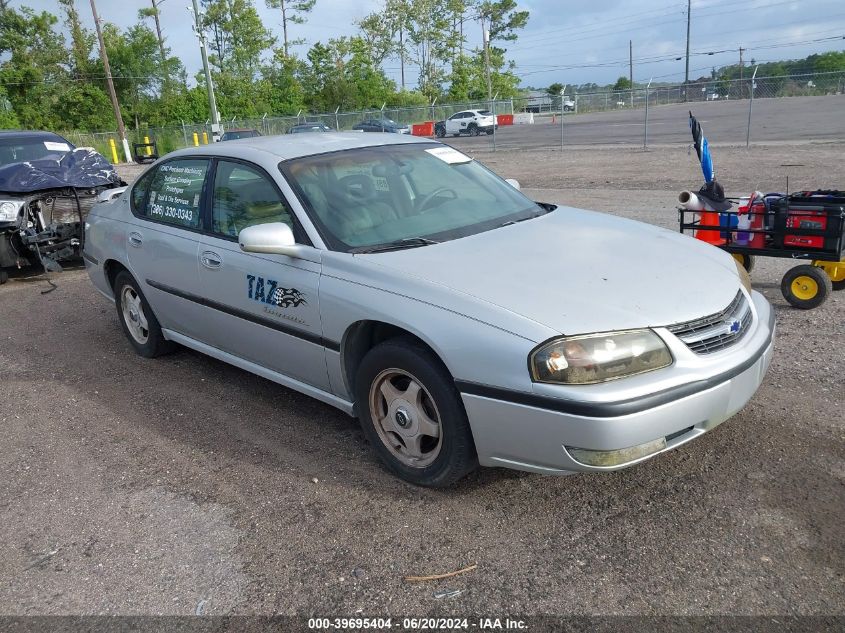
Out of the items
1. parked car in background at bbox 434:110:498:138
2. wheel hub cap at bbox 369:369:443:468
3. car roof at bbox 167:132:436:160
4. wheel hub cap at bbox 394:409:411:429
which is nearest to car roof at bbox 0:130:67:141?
car roof at bbox 167:132:436:160

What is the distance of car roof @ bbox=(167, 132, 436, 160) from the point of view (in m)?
4.26

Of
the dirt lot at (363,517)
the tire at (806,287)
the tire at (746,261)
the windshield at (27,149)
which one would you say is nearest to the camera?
the dirt lot at (363,517)

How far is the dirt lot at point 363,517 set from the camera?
2688mm

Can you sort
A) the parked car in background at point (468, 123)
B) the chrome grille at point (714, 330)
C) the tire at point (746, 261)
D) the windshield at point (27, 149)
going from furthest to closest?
the parked car in background at point (468, 123)
the windshield at point (27, 149)
the tire at point (746, 261)
the chrome grille at point (714, 330)

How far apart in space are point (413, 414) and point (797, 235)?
403 cm

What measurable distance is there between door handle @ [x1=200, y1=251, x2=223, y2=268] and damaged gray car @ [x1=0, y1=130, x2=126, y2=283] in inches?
175

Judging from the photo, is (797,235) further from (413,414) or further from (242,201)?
(242,201)

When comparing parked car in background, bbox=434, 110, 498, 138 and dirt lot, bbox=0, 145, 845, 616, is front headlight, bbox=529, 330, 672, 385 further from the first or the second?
parked car in background, bbox=434, 110, 498, 138

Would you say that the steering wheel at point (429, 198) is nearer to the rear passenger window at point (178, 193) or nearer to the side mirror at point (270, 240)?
the side mirror at point (270, 240)

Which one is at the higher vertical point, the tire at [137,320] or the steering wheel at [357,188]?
the steering wheel at [357,188]

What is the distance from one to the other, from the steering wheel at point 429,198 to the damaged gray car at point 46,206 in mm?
5339

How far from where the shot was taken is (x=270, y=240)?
362cm

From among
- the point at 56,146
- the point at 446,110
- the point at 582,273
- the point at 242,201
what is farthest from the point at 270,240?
the point at 446,110

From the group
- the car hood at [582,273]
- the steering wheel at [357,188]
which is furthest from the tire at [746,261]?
the steering wheel at [357,188]
